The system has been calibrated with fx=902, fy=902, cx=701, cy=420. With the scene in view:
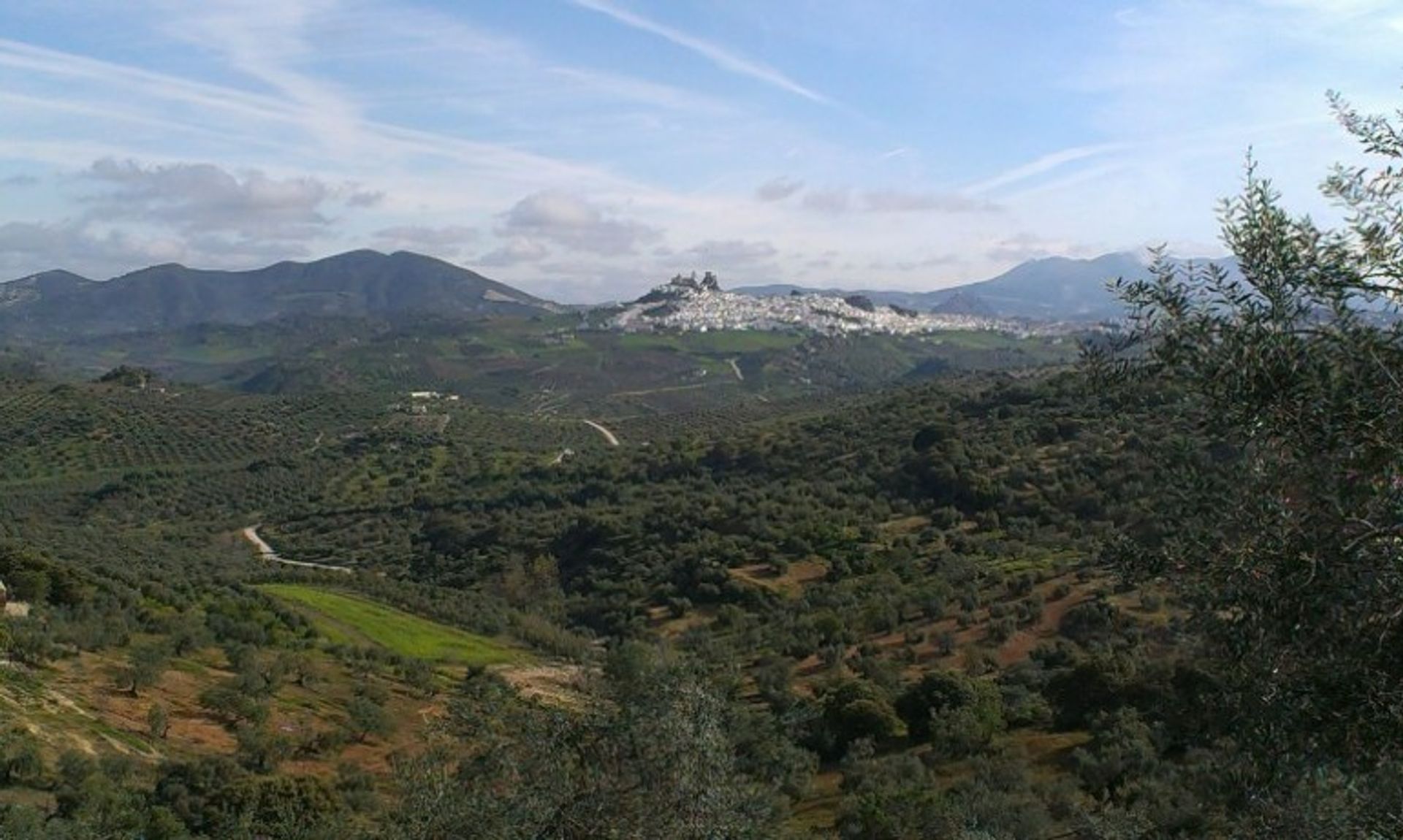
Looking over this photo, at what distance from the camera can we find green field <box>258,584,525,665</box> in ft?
122

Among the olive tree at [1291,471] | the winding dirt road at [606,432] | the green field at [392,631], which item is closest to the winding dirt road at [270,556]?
the green field at [392,631]

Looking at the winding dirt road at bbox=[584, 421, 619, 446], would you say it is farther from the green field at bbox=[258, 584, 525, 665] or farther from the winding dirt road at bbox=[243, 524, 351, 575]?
the green field at bbox=[258, 584, 525, 665]

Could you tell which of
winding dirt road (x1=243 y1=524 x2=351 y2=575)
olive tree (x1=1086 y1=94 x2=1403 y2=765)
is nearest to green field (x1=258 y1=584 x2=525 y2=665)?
winding dirt road (x1=243 y1=524 x2=351 y2=575)

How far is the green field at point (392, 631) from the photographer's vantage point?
122ft

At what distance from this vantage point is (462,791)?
9.06 metres

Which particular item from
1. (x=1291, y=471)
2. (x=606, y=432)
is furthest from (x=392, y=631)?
(x=606, y=432)

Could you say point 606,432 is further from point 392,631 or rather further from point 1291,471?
point 1291,471

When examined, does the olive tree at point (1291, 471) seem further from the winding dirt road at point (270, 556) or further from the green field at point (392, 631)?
the winding dirt road at point (270, 556)

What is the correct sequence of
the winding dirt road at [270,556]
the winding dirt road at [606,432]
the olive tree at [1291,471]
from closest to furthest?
the olive tree at [1291,471] → the winding dirt road at [270,556] → the winding dirt road at [606,432]

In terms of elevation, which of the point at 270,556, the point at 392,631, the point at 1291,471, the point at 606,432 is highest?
the point at 1291,471

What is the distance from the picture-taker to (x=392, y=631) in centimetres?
4025

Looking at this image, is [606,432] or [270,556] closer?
[270,556]

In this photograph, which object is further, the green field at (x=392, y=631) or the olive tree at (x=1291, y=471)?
the green field at (x=392, y=631)

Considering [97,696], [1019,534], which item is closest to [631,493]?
[1019,534]
